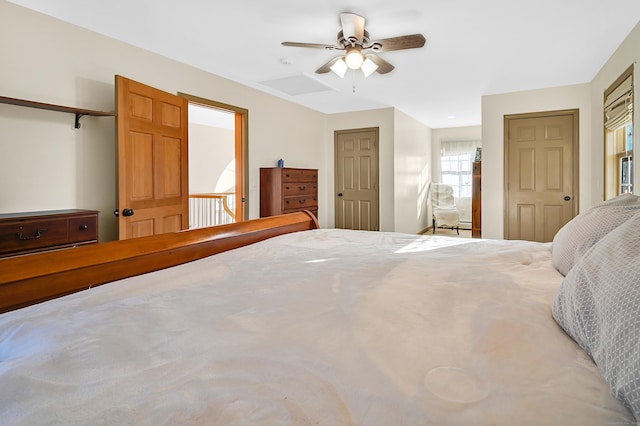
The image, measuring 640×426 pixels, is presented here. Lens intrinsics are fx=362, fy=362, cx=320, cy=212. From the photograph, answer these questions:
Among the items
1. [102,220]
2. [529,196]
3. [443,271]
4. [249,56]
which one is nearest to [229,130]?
[249,56]

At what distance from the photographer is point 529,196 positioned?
17.3ft

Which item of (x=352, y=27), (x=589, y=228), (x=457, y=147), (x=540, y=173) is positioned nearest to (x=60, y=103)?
(x=352, y=27)

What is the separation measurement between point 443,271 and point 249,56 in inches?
125

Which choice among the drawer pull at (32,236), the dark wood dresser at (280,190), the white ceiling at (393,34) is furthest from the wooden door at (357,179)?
the drawer pull at (32,236)

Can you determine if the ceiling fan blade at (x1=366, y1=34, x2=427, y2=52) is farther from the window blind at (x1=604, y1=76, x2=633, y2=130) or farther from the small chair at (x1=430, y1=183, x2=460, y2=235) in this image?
the small chair at (x1=430, y1=183, x2=460, y2=235)

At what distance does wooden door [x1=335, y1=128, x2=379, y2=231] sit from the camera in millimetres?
6426

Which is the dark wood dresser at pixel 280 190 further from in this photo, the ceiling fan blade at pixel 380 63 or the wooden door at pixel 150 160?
the ceiling fan blade at pixel 380 63

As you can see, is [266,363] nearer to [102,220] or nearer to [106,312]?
[106,312]

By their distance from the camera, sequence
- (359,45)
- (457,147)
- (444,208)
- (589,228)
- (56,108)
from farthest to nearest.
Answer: (457,147) < (444,208) < (359,45) < (56,108) < (589,228)

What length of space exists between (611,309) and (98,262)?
1.63 metres

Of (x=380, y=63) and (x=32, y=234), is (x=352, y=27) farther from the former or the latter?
(x=32, y=234)

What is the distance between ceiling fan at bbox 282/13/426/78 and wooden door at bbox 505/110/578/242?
303cm

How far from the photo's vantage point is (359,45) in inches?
119

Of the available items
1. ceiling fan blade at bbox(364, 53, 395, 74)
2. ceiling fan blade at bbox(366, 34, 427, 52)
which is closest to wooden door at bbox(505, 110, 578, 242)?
ceiling fan blade at bbox(364, 53, 395, 74)
